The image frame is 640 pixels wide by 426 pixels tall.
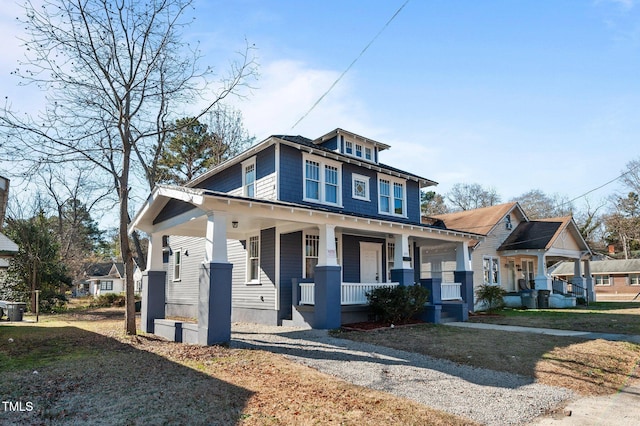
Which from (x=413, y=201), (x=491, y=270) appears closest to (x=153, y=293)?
(x=413, y=201)

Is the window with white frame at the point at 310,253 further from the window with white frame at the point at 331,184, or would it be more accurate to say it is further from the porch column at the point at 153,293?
the porch column at the point at 153,293

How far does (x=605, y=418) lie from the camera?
5383 mm

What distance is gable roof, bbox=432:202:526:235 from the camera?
24.1 metres

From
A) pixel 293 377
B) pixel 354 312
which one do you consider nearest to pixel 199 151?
pixel 354 312

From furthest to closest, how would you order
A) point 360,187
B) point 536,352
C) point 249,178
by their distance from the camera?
point 360,187 < point 249,178 < point 536,352

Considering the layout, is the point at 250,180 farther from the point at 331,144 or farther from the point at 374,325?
the point at 374,325

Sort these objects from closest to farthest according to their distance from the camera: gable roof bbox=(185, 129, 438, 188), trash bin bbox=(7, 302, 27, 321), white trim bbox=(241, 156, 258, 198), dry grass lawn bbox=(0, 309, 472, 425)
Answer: dry grass lawn bbox=(0, 309, 472, 425)
gable roof bbox=(185, 129, 438, 188)
white trim bbox=(241, 156, 258, 198)
trash bin bbox=(7, 302, 27, 321)

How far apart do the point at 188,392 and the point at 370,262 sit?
1187 cm

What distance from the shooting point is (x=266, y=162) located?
14.7 metres

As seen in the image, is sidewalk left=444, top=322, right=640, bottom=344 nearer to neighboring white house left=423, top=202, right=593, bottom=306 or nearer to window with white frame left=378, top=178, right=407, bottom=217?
window with white frame left=378, top=178, right=407, bottom=217

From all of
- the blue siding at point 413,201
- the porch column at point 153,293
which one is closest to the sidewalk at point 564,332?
the blue siding at point 413,201

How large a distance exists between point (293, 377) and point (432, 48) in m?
7.96

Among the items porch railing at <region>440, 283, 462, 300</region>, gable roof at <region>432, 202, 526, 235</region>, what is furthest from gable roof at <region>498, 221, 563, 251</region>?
porch railing at <region>440, 283, 462, 300</region>

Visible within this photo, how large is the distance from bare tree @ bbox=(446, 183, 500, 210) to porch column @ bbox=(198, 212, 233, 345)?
47850 millimetres
